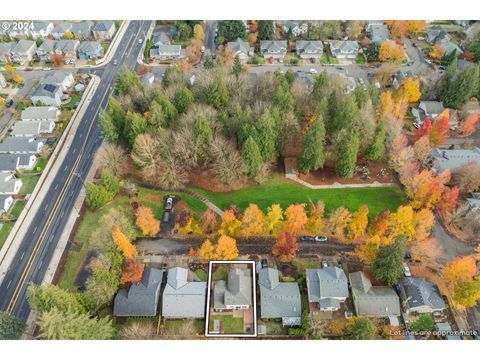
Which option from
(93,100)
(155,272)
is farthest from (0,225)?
(93,100)

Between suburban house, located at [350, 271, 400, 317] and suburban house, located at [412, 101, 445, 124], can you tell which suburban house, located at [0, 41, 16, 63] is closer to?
suburban house, located at [350, 271, 400, 317]

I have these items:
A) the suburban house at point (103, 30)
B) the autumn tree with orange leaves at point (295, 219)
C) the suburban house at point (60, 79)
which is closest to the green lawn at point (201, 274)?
the autumn tree with orange leaves at point (295, 219)

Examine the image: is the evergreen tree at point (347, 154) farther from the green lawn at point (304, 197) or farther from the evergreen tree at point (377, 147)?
the green lawn at point (304, 197)

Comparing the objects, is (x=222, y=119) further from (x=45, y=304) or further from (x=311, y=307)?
(x=45, y=304)

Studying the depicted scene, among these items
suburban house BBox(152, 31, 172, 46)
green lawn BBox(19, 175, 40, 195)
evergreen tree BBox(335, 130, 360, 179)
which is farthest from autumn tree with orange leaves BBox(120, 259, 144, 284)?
suburban house BBox(152, 31, 172, 46)

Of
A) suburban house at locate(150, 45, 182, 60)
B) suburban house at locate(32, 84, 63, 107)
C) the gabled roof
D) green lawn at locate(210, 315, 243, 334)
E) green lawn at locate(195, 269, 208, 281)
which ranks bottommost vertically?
green lawn at locate(210, 315, 243, 334)

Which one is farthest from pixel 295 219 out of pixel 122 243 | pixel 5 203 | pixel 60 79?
pixel 60 79
